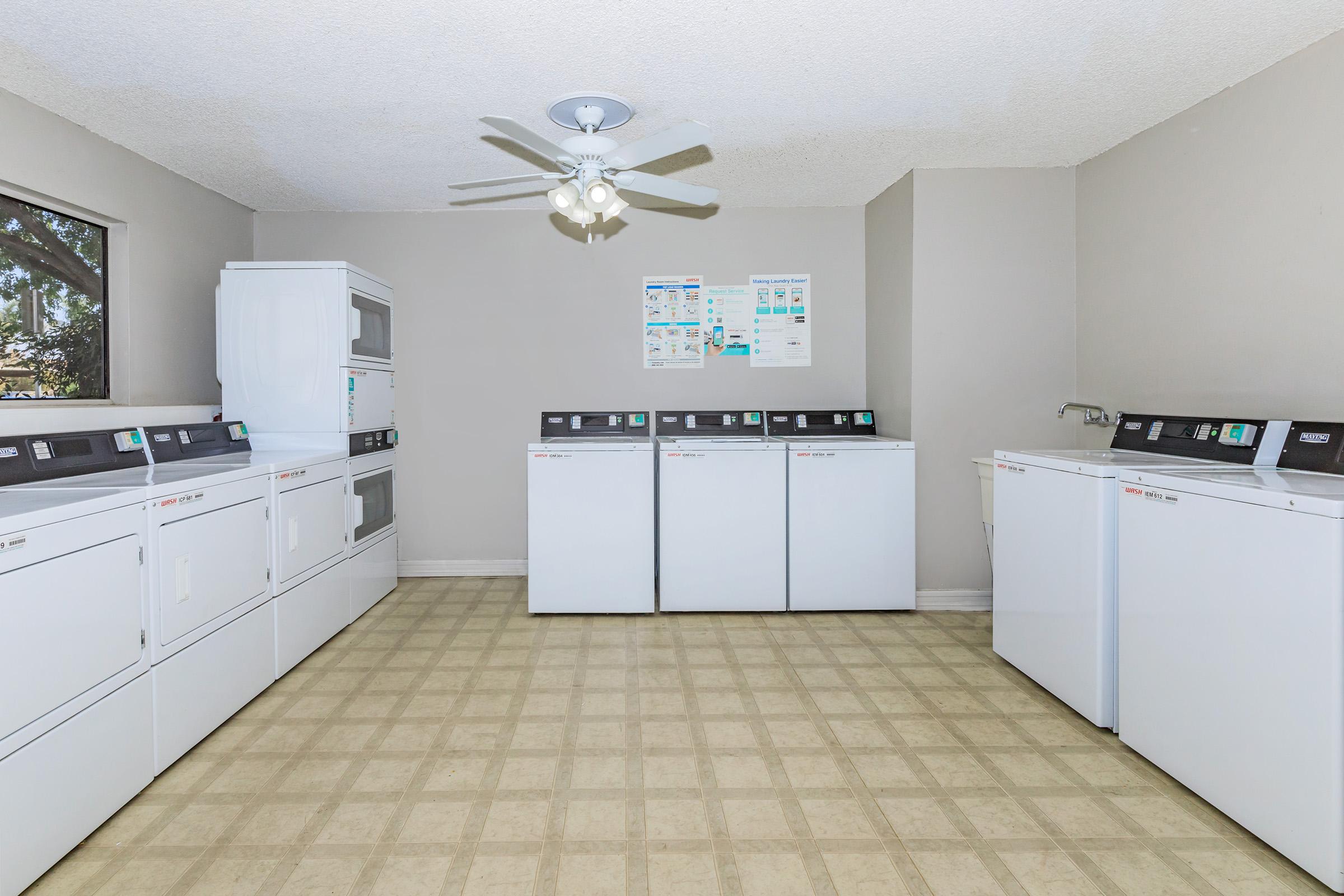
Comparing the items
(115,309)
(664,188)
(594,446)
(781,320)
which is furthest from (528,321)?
(115,309)

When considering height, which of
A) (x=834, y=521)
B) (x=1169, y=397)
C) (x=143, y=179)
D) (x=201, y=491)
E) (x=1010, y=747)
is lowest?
(x=1010, y=747)

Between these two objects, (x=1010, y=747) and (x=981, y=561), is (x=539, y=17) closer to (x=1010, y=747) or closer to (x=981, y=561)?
(x=1010, y=747)

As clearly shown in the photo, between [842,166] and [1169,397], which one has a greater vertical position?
[842,166]

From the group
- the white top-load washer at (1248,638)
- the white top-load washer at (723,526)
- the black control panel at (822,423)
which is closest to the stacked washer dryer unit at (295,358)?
the white top-load washer at (723,526)

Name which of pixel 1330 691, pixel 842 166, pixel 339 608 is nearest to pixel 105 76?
pixel 339 608

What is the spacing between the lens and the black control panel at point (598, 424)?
13.8ft

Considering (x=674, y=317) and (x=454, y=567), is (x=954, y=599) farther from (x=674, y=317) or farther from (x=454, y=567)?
(x=454, y=567)

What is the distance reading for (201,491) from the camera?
226 cm

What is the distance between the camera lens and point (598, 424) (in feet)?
13.9

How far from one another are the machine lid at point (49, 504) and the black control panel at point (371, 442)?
4.88 feet

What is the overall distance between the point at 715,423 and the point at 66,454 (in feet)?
9.79

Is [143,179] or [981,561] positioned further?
[981,561]

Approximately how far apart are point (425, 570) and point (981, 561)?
330 cm

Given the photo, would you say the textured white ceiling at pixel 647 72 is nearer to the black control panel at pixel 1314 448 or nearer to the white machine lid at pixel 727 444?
the black control panel at pixel 1314 448
